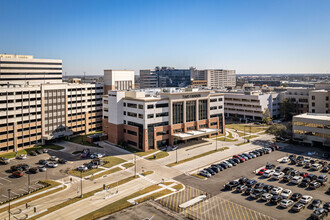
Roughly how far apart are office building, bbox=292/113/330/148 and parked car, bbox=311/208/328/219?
147 feet

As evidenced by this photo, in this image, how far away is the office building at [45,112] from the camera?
275 feet

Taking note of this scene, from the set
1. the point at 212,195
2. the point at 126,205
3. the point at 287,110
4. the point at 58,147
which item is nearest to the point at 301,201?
the point at 212,195

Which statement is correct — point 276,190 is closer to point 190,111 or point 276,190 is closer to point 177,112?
point 177,112

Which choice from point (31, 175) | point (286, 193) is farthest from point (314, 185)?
point (31, 175)

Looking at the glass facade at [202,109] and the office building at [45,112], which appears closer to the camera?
the office building at [45,112]

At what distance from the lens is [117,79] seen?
117 m

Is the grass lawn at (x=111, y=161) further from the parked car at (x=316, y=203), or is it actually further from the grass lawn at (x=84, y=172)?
the parked car at (x=316, y=203)

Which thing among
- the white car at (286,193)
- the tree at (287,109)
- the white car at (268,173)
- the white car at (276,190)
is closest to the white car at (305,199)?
the white car at (286,193)

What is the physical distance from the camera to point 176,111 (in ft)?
289

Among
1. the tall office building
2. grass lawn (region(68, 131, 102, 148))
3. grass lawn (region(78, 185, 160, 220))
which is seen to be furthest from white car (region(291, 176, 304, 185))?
the tall office building

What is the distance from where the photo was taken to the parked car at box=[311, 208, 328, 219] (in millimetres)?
43250

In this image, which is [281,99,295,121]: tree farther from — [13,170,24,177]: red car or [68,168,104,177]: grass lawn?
[13,170,24,177]: red car

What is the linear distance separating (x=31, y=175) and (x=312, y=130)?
8288cm

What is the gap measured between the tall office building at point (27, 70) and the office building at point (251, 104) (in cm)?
9500
